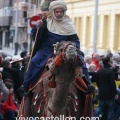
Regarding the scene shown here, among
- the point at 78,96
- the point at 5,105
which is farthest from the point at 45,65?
the point at 5,105

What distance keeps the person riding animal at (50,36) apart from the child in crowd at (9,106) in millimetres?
5174

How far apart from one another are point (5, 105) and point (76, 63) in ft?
23.3

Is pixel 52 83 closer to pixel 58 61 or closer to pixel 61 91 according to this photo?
pixel 61 91

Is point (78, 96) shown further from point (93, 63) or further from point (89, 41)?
point (89, 41)

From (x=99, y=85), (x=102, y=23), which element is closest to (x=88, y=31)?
(x=102, y=23)

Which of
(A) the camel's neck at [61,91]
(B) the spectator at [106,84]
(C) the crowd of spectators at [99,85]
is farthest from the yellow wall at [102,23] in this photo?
(A) the camel's neck at [61,91]

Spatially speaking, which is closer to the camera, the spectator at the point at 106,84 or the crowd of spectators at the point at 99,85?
the crowd of spectators at the point at 99,85

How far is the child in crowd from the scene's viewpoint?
56.9 ft

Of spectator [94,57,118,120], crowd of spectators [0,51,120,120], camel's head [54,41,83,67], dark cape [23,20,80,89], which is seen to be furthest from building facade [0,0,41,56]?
camel's head [54,41,83,67]

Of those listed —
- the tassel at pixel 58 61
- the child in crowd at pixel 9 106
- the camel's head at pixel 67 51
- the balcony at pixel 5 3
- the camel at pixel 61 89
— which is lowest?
the child in crowd at pixel 9 106

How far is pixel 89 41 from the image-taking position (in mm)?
61125

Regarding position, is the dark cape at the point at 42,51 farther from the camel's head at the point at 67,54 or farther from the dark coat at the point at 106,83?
the dark coat at the point at 106,83

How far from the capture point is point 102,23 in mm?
58031

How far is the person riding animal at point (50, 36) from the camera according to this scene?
11.9 m
